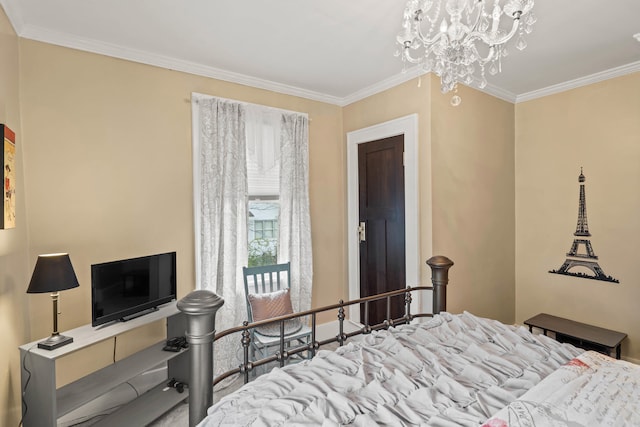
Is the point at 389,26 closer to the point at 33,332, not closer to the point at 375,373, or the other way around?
the point at 375,373

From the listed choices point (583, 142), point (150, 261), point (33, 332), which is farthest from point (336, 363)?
point (583, 142)

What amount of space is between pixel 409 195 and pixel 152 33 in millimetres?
2484

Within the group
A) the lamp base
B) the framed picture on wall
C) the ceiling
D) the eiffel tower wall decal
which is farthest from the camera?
the eiffel tower wall decal

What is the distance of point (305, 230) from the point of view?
3527 millimetres

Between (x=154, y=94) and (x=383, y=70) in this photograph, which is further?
(x=383, y=70)

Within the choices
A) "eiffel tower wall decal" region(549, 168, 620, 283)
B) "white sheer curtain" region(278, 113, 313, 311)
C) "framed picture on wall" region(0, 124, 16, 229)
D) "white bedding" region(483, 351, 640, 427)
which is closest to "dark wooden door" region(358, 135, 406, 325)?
"white sheer curtain" region(278, 113, 313, 311)

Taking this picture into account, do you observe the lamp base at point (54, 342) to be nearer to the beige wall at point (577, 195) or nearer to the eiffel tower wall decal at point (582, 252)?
the beige wall at point (577, 195)

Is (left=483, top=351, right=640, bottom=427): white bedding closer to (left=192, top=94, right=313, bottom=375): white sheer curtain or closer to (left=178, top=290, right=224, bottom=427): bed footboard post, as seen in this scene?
(left=178, top=290, right=224, bottom=427): bed footboard post

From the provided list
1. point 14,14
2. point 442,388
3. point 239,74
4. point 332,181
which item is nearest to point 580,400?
point 442,388

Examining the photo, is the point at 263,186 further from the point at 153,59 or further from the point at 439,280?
the point at 439,280

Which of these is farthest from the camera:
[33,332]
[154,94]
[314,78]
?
[314,78]

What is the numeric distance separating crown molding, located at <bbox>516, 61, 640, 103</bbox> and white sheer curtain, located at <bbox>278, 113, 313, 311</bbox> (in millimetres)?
2492

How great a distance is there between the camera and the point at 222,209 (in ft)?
9.84

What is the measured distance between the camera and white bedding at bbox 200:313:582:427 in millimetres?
1089
